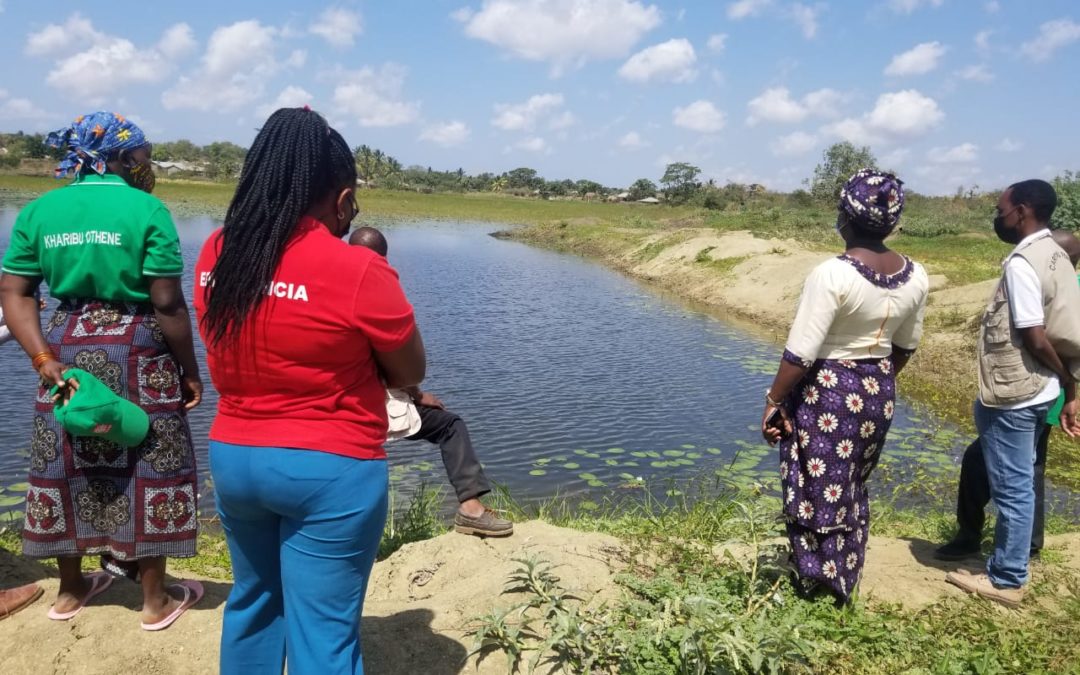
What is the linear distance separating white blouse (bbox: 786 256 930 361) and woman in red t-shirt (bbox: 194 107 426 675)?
1.53 metres

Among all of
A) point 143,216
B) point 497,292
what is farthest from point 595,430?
point 497,292

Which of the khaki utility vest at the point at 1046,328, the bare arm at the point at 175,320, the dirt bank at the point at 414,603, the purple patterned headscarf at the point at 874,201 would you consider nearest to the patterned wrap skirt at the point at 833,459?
the dirt bank at the point at 414,603

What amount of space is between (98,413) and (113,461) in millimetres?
360

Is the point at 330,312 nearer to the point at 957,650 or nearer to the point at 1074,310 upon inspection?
the point at 957,650

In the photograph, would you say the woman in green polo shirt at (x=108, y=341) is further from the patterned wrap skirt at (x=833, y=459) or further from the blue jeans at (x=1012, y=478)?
the blue jeans at (x=1012, y=478)

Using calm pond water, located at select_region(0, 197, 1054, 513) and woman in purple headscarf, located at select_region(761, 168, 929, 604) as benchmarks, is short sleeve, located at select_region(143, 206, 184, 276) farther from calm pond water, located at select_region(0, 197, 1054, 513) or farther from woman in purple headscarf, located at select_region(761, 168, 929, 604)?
calm pond water, located at select_region(0, 197, 1054, 513)

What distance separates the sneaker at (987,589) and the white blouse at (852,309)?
51.1 inches

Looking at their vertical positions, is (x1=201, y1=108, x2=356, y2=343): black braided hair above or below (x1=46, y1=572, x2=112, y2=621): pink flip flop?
above

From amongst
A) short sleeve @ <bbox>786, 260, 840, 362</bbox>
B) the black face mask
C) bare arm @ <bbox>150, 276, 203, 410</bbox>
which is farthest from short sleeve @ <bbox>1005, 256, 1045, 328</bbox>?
bare arm @ <bbox>150, 276, 203, 410</bbox>

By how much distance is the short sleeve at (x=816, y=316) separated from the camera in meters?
2.85

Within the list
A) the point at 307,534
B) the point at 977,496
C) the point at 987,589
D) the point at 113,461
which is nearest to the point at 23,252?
the point at 113,461

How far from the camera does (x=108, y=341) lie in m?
→ 2.68

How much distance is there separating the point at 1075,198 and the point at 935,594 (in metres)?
27.7

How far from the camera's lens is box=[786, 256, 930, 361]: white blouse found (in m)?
2.86
